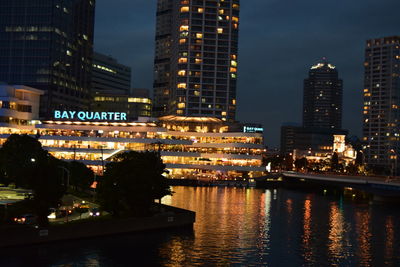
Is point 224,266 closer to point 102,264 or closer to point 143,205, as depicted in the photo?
point 102,264

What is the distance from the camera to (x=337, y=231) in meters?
90.4

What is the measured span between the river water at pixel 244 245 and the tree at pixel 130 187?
5871 millimetres

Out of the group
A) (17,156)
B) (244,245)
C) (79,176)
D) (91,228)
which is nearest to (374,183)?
(79,176)

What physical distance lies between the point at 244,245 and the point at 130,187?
18.8m

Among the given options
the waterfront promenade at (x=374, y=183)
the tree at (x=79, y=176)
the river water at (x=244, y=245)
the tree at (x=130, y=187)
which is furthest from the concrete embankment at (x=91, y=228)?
the waterfront promenade at (x=374, y=183)

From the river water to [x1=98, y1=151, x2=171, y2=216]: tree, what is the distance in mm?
5871

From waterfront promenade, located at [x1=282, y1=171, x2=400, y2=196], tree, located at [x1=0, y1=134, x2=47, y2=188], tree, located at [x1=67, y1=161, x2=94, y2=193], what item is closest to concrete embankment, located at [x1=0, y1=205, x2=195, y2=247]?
tree, located at [x1=0, y1=134, x2=47, y2=188]

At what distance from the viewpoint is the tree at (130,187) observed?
81438 mm

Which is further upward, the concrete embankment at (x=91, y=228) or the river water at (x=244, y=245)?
the concrete embankment at (x=91, y=228)

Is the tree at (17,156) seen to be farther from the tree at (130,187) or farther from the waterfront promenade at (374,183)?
the waterfront promenade at (374,183)

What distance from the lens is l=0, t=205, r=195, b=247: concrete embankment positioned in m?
64.3

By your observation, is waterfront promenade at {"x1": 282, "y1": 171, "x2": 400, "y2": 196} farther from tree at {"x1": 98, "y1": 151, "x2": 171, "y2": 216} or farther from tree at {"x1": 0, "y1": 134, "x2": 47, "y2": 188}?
tree at {"x1": 0, "y1": 134, "x2": 47, "y2": 188}

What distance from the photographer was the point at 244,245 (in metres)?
73.8

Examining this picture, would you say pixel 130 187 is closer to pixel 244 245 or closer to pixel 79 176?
pixel 244 245
